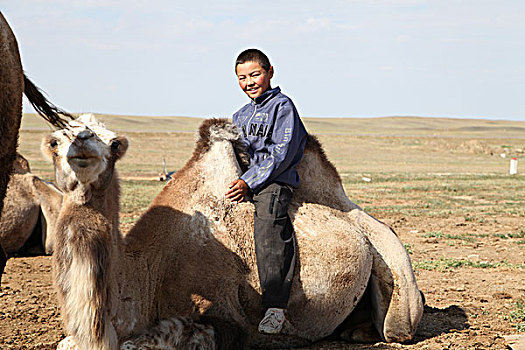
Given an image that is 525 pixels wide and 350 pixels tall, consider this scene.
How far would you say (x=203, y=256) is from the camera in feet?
13.8

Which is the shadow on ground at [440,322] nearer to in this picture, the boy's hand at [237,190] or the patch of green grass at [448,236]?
the boy's hand at [237,190]

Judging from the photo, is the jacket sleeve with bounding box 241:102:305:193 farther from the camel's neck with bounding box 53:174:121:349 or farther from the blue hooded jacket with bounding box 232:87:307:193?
the camel's neck with bounding box 53:174:121:349

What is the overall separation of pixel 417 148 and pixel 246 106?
43385 mm

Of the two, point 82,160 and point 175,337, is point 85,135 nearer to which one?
point 82,160

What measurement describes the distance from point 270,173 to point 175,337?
1.26 m

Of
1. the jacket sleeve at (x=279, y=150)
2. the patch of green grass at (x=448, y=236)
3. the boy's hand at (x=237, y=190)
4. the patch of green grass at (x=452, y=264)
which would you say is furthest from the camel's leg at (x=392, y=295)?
the patch of green grass at (x=448, y=236)

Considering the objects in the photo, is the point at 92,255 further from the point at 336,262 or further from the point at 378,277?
the point at 378,277

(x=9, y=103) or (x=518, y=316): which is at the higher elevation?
(x=9, y=103)

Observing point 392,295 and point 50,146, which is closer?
point 50,146

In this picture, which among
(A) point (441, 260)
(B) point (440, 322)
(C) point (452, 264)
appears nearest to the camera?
(B) point (440, 322)

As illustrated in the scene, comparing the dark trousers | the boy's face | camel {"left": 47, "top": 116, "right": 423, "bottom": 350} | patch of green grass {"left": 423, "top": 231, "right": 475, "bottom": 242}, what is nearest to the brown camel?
camel {"left": 47, "top": 116, "right": 423, "bottom": 350}

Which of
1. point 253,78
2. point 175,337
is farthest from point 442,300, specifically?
point 175,337

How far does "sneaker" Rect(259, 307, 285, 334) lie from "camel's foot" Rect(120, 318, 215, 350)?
0.39 meters

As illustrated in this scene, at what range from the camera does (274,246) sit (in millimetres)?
4266
